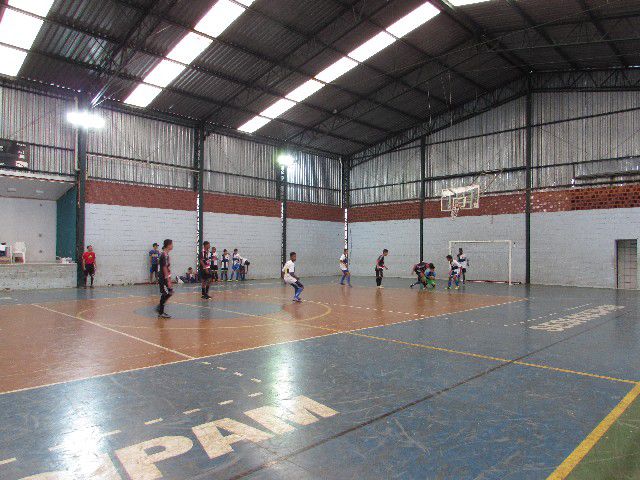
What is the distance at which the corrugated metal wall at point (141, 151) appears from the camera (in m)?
23.3

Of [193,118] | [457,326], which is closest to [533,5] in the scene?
[457,326]

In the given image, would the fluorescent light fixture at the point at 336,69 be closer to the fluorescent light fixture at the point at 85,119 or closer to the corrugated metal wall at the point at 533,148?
the corrugated metal wall at the point at 533,148

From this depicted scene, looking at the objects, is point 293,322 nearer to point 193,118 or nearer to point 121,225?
point 121,225

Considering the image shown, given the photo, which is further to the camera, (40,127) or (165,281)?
(40,127)

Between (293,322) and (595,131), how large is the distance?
2262 cm

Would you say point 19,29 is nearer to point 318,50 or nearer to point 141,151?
point 141,151

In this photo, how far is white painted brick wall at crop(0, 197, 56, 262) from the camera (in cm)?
2230

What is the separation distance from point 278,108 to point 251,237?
8.80 metres

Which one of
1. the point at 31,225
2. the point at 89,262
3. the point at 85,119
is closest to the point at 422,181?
the point at 85,119

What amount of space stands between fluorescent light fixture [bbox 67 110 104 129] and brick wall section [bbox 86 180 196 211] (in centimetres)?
291

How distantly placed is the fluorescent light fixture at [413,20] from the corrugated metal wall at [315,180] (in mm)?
14089

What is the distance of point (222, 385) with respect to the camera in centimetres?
600

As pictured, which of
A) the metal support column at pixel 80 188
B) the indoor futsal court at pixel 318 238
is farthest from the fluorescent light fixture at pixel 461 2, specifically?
the metal support column at pixel 80 188

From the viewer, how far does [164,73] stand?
69.3ft
